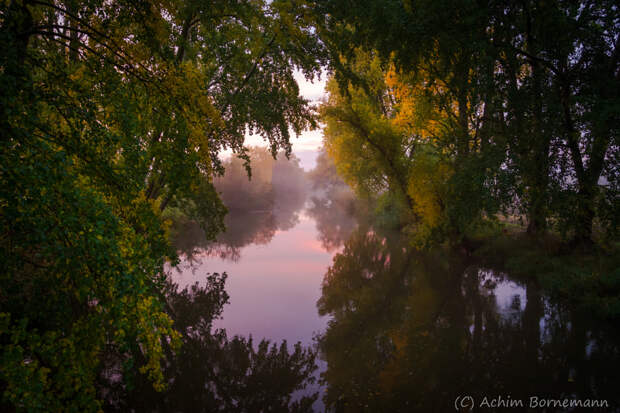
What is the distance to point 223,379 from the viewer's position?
652 cm

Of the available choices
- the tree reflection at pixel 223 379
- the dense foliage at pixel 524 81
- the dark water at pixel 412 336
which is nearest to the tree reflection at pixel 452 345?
the dark water at pixel 412 336

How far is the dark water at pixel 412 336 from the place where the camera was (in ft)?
19.2

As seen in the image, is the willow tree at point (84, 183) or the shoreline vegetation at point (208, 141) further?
the shoreline vegetation at point (208, 141)

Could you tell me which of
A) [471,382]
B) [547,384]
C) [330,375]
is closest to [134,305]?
[330,375]

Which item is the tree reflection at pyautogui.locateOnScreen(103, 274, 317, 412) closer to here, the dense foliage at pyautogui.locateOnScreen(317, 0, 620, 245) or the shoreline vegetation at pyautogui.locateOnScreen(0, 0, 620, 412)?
the shoreline vegetation at pyautogui.locateOnScreen(0, 0, 620, 412)

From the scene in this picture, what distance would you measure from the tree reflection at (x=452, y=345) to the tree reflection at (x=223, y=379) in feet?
2.53

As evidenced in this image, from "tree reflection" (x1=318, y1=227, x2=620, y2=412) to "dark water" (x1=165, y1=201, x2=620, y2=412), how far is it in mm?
29

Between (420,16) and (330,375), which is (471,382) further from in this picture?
(420,16)

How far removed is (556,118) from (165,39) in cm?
911

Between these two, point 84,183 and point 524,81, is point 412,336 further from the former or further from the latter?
point 84,183

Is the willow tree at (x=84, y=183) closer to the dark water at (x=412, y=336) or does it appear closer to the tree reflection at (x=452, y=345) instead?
the dark water at (x=412, y=336)

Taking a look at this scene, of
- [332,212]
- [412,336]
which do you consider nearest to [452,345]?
[412,336]

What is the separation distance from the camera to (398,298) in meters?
11.1

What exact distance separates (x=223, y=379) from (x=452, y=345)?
5.60 metres
